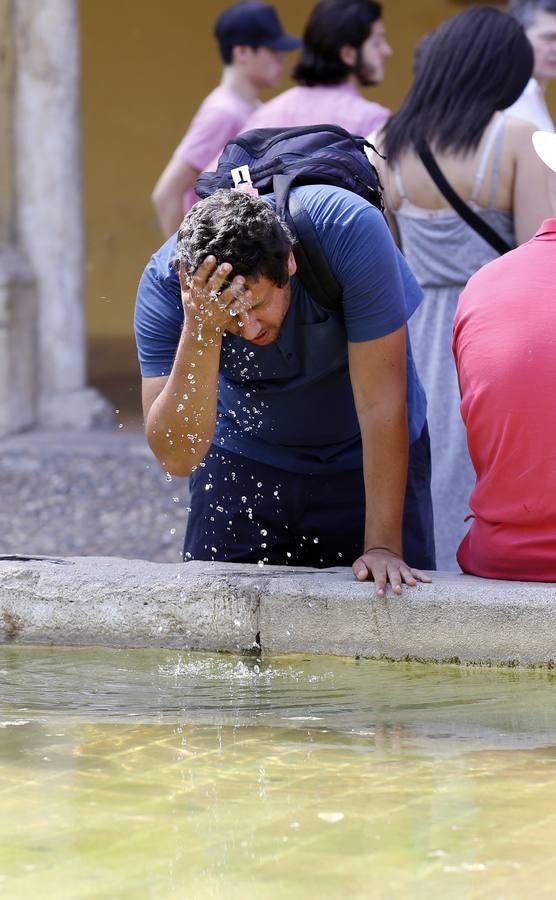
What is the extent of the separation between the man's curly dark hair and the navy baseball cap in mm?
3693

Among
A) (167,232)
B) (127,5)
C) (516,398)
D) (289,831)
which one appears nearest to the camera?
(289,831)

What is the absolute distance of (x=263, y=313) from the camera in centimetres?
295

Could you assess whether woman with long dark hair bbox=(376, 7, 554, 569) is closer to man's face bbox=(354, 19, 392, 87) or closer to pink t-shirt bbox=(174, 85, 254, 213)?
man's face bbox=(354, 19, 392, 87)

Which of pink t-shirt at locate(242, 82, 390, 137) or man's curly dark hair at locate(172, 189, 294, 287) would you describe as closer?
man's curly dark hair at locate(172, 189, 294, 287)

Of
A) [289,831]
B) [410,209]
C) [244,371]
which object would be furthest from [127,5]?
[289,831]

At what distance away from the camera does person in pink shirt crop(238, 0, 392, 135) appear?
5219 mm

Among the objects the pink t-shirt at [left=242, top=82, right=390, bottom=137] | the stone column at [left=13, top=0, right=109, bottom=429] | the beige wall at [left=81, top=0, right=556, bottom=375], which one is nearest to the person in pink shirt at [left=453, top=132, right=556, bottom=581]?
the pink t-shirt at [left=242, top=82, right=390, bottom=137]

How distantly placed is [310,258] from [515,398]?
50 cm

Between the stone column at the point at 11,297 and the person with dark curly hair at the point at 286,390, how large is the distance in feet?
15.3

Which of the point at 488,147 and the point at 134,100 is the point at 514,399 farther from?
the point at 134,100

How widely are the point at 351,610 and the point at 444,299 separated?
3.47ft

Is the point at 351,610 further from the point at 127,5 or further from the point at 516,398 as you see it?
the point at 127,5

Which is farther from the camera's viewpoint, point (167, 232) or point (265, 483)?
point (167, 232)

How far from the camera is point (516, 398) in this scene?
319cm
